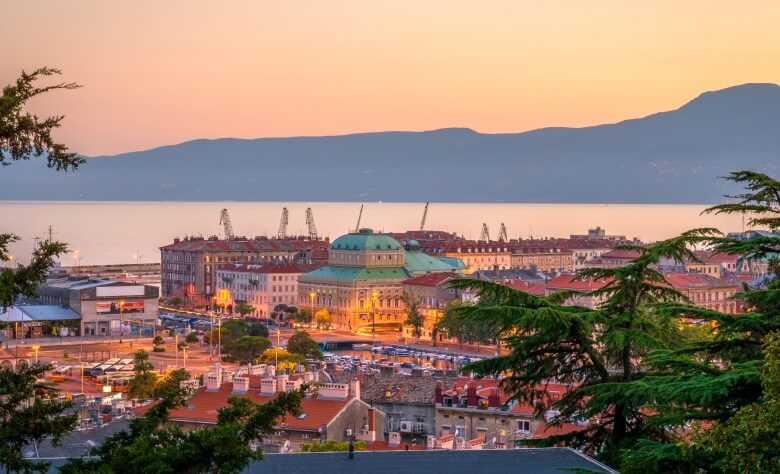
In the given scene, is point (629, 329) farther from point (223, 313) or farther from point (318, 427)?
point (223, 313)

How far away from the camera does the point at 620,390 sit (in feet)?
38.1

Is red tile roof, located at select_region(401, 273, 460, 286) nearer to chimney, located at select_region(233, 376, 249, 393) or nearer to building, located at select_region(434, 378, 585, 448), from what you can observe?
building, located at select_region(434, 378, 585, 448)

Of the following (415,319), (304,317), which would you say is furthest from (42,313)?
(415,319)

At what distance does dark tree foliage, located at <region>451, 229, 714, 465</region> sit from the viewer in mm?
13109

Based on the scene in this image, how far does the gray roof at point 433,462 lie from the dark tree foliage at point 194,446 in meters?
2.84

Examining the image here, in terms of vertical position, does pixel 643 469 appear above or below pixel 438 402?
above

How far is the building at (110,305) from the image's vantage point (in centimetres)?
7331

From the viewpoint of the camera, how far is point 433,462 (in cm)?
1325

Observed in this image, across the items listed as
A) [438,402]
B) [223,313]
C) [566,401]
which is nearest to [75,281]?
[223,313]

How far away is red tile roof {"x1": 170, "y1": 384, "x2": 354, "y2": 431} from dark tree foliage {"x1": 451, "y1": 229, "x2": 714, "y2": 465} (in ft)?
44.7

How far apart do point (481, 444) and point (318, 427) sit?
133 inches

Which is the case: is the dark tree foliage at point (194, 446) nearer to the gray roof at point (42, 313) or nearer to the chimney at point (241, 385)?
the chimney at point (241, 385)

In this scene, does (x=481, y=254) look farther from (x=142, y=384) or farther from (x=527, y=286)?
(x=142, y=384)

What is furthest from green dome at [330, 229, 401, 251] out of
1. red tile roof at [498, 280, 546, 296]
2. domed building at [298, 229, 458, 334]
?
red tile roof at [498, 280, 546, 296]
